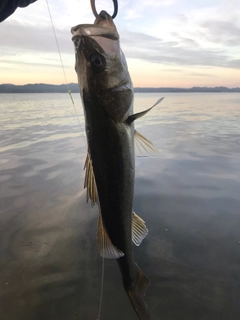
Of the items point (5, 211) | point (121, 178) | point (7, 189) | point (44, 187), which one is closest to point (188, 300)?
point (121, 178)

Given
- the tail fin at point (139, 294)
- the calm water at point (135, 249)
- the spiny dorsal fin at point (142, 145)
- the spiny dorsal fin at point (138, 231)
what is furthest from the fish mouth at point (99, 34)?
the calm water at point (135, 249)

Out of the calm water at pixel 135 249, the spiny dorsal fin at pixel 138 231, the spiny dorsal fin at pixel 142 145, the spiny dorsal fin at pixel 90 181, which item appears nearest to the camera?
the spiny dorsal fin at pixel 90 181

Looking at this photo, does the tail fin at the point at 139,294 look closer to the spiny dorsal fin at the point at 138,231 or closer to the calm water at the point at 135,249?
the spiny dorsal fin at the point at 138,231

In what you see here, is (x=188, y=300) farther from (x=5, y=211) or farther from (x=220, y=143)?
(x=220, y=143)

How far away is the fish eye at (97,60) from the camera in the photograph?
2047 mm

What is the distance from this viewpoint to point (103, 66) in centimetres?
208

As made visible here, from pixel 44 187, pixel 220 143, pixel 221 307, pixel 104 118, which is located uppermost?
pixel 104 118

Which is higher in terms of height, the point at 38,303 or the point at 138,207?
the point at 38,303

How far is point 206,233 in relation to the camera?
15.0 ft

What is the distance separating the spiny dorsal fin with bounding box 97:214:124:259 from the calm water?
1225 mm

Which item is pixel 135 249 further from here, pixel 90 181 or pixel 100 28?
pixel 100 28

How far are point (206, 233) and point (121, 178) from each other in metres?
2.88

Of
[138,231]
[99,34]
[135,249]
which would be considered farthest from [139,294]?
[99,34]

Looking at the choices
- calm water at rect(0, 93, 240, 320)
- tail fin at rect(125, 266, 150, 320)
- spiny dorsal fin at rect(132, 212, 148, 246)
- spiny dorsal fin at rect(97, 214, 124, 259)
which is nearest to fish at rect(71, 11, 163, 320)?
spiny dorsal fin at rect(97, 214, 124, 259)
